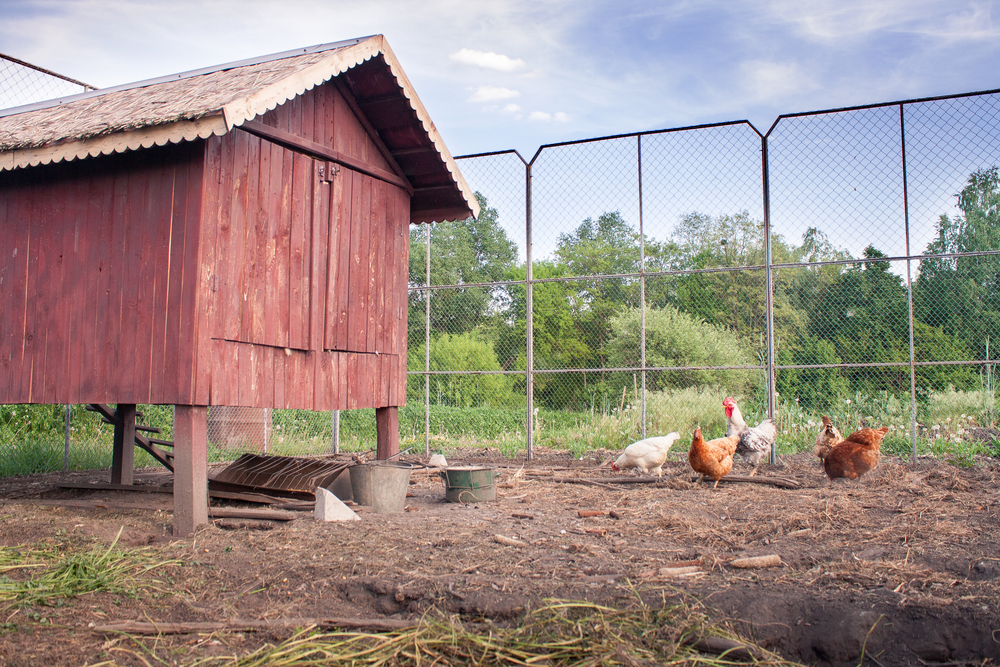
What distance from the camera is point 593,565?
15.4 ft

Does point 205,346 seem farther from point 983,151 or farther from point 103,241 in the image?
point 983,151

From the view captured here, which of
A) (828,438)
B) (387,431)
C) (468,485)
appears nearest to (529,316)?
(387,431)

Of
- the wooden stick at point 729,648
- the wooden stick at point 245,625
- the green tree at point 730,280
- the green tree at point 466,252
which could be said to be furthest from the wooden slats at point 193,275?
the green tree at point 466,252

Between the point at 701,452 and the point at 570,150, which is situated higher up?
the point at 570,150

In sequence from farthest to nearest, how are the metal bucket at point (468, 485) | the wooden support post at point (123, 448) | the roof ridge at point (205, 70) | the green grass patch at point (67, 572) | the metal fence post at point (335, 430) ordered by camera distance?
the metal fence post at point (335, 430) < the wooden support post at point (123, 448) < the metal bucket at point (468, 485) < the roof ridge at point (205, 70) < the green grass patch at point (67, 572)

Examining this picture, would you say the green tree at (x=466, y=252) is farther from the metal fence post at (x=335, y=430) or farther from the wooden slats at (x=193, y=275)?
the wooden slats at (x=193, y=275)

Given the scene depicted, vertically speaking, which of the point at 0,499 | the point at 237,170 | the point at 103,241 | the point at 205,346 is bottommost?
the point at 0,499

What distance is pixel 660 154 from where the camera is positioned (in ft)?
35.6

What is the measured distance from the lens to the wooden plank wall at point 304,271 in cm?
594

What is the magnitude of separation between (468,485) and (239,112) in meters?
4.18

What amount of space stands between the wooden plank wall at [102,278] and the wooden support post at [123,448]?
1845 millimetres

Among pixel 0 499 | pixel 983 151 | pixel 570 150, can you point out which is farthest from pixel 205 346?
pixel 983 151

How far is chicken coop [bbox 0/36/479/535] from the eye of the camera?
18.9ft

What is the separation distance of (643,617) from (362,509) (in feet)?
12.5
